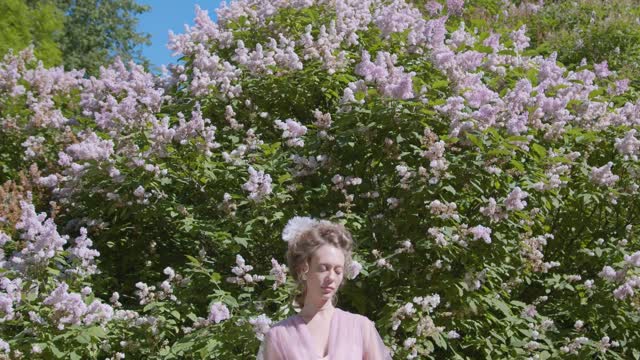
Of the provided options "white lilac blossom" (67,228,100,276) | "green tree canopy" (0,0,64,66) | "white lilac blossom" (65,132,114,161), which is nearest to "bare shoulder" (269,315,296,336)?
"white lilac blossom" (67,228,100,276)

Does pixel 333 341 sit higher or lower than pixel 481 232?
lower

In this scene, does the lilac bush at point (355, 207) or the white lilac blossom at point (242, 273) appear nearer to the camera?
the white lilac blossom at point (242, 273)

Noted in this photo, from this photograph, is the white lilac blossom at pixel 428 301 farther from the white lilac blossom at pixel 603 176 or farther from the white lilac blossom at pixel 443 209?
the white lilac blossom at pixel 603 176

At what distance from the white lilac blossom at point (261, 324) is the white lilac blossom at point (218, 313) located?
176 mm

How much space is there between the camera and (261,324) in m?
4.14

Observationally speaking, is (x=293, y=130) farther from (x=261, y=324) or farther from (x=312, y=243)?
(x=312, y=243)

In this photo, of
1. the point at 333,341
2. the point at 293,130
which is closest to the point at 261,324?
the point at 333,341

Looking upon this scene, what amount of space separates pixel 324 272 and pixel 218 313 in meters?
1.56

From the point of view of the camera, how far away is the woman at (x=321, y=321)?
287 cm

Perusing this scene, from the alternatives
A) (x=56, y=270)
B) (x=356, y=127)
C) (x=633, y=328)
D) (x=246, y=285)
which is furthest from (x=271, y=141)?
(x=633, y=328)

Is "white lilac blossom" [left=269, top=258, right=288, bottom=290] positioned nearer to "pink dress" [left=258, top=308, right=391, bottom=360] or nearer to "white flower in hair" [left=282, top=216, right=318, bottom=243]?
"white flower in hair" [left=282, top=216, right=318, bottom=243]

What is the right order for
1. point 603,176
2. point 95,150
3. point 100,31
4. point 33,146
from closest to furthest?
point 603,176
point 95,150
point 33,146
point 100,31

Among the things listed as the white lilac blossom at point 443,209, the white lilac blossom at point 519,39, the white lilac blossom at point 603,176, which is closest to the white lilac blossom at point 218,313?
the white lilac blossom at point 443,209

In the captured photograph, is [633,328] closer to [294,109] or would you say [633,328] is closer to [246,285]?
[246,285]
